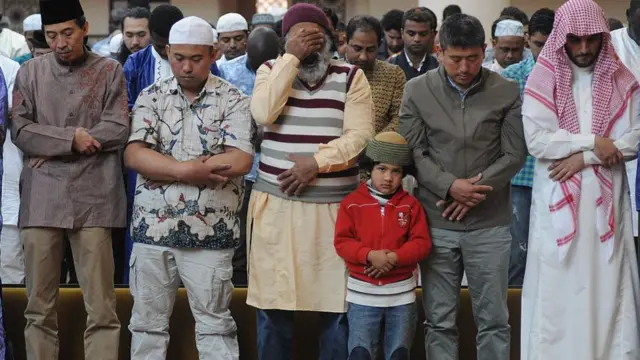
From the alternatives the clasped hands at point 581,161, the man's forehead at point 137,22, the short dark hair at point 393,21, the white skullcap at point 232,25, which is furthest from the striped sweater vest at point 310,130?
the short dark hair at point 393,21

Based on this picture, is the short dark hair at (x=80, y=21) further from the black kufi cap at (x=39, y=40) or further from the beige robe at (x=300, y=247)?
the black kufi cap at (x=39, y=40)

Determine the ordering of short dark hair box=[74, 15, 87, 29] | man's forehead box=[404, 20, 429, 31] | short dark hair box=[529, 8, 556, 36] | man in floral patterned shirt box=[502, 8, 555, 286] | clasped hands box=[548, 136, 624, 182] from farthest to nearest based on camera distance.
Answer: man's forehead box=[404, 20, 429, 31] → short dark hair box=[529, 8, 556, 36] → man in floral patterned shirt box=[502, 8, 555, 286] → short dark hair box=[74, 15, 87, 29] → clasped hands box=[548, 136, 624, 182]

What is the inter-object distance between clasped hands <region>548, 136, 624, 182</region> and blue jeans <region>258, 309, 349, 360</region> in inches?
43.2

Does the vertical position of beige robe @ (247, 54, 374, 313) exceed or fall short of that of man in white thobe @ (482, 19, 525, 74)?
it falls short

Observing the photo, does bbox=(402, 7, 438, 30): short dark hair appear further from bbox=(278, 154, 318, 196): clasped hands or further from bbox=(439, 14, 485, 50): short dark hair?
bbox=(278, 154, 318, 196): clasped hands

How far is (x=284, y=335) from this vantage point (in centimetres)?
515

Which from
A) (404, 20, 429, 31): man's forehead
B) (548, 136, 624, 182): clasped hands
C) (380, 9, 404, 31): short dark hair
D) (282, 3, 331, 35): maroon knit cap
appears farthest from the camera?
(380, 9, 404, 31): short dark hair

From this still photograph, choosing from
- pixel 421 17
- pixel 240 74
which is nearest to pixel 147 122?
pixel 240 74

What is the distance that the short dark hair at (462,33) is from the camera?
4.93 meters

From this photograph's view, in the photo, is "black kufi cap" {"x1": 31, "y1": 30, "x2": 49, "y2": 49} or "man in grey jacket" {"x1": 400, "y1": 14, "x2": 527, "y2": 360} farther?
"black kufi cap" {"x1": 31, "y1": 30, "x2": 49, "y2": 49}

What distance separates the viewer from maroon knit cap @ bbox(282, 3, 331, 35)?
503 centimetres

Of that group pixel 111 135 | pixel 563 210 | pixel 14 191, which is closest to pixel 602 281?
pixel 563 210

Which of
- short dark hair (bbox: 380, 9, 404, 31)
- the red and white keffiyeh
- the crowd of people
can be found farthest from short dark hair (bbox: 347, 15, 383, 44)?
short dark hair (bbox: 380, 9, 404, 31)

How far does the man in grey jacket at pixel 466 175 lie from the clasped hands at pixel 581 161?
164 mm
